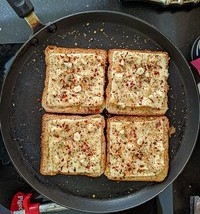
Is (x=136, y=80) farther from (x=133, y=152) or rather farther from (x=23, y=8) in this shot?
(x=23, y=8)

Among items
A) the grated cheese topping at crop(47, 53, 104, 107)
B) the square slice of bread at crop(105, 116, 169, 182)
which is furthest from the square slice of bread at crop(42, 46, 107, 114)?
the square slice of bread at crop(105, 116, 169, 182)

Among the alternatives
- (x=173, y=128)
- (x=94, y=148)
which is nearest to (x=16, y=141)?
(x=94, y=148)

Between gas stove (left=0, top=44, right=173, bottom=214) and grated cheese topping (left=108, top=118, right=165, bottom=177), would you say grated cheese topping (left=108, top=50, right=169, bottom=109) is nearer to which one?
grated cheese topping (left=108, top=118, right=165, bottom=177)

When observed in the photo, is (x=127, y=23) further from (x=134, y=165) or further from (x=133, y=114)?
(x=134, y=165)

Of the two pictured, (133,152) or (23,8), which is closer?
(23,8)

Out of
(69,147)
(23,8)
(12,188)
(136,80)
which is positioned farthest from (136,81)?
(12,188)

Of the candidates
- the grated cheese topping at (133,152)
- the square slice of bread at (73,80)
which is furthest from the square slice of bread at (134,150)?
the square slice of bread at (73,80)
